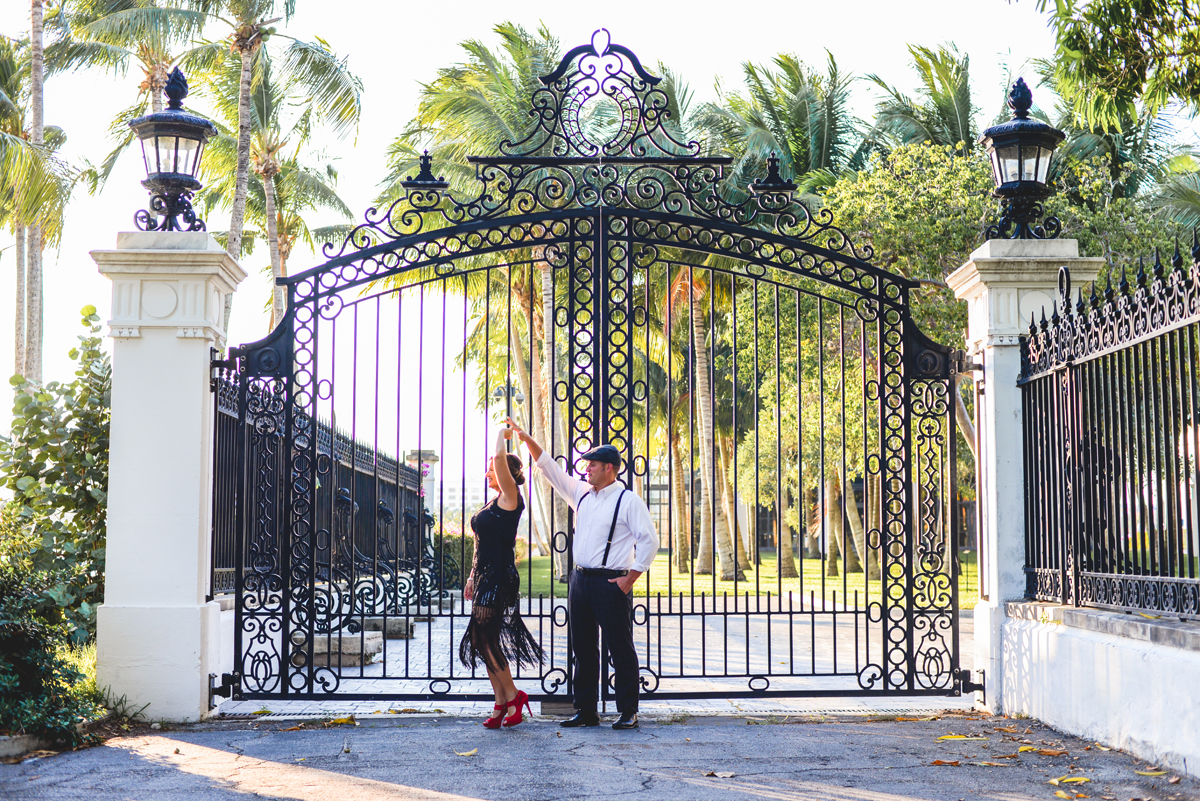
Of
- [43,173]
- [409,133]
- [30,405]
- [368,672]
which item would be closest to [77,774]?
[368,672]

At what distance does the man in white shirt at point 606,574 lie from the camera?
696 cm

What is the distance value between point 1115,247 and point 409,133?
16463 mm

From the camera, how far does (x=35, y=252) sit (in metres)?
24.6

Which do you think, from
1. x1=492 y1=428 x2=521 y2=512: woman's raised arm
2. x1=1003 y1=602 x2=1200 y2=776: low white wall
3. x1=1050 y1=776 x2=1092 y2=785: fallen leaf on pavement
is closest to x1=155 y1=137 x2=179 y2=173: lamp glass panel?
x1=492 y1=428 x2=521 y2=512: woman's raised arm

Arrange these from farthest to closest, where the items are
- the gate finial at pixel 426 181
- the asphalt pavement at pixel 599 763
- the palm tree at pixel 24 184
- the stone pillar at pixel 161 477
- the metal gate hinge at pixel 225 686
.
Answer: the palm tree at pixel 24 184 < the gate finial at pixel 426 181 < the metal gate hinge at pixel 225 686 < the stone pillar at pixel 161 477 < the asphalt pavement at pixel 599 763

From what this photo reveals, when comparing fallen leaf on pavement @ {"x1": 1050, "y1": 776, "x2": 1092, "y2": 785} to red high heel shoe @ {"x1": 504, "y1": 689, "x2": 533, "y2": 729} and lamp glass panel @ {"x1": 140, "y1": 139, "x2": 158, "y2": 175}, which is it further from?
lamp glass panel @ {"x1": 140, "y1": 139, "x2": 158, "y2": 175}

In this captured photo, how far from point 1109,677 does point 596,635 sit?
3.00m

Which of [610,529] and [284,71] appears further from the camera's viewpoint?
[284,71]

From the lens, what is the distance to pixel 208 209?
105 ft

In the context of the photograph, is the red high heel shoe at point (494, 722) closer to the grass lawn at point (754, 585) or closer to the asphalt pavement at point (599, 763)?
the asphalt pavement at point (599, 763)

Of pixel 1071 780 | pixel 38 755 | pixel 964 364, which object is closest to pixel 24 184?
pixel 38 755

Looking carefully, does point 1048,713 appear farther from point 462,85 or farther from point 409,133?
point 409,133

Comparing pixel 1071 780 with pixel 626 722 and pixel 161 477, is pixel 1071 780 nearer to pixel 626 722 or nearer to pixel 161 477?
pixel 626 722

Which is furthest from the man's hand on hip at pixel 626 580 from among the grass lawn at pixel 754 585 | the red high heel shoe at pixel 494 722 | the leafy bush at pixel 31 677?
the grass lawn at pixel 754 585
